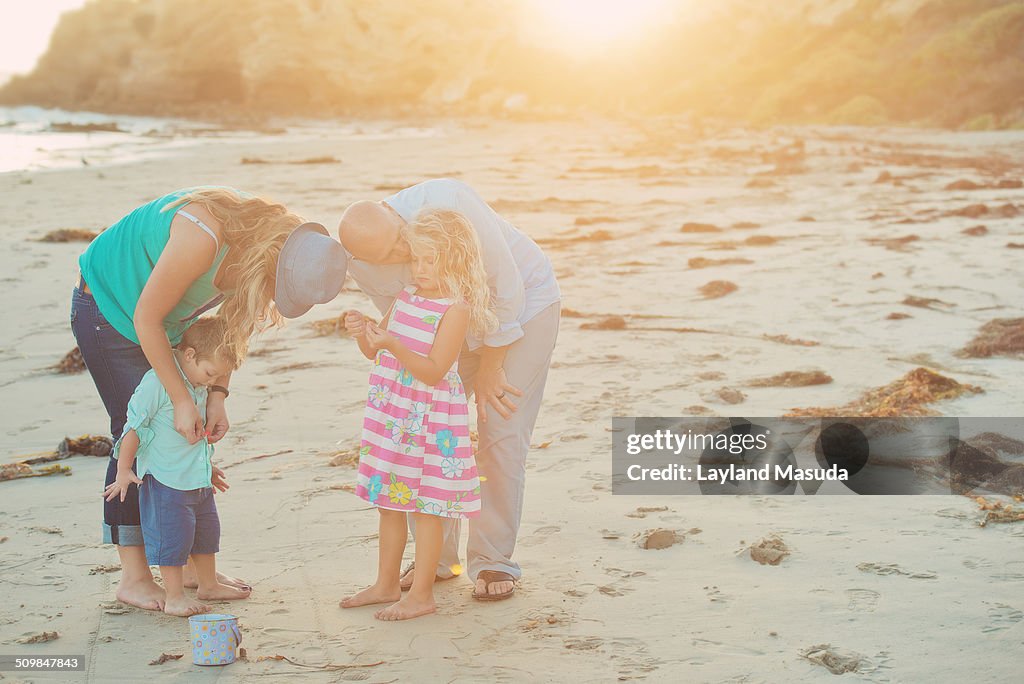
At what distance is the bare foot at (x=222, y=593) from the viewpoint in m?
3.39

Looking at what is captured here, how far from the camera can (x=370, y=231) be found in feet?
9.96

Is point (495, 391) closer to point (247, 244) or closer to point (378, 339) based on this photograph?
point (378, 339)

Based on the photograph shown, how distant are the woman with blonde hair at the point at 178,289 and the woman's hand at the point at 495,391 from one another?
1.83 feet

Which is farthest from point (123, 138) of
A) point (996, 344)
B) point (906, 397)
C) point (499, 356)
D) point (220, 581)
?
point (499, 356)

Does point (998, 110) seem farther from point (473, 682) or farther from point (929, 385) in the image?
point (473, 682)

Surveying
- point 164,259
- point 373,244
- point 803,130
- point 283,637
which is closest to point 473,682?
point 283,637

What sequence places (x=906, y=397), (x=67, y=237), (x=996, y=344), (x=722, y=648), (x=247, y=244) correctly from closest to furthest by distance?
(x=722, y=648) < (x=247, y=244) < (x=906, y=397) < (x=996, y=344) < (x=67, y=237)

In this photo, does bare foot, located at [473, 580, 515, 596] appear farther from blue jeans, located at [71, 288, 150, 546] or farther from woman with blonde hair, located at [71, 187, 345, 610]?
blue jeans, located at [71, 288, 150, 546]

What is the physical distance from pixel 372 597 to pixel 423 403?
659 millimetres

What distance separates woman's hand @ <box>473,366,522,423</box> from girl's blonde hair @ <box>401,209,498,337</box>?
277 mm

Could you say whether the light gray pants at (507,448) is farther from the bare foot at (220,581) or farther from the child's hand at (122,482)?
the child's hand at (122,482)

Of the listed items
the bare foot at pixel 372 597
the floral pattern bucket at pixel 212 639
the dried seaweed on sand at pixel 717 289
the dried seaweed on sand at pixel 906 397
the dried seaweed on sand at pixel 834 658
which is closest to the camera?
the dried seaweed on sand at pixel 834 658

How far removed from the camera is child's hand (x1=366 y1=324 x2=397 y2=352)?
3.09 meters

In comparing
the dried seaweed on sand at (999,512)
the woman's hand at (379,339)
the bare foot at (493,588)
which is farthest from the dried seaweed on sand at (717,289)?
the woman's hand at (379,339)
